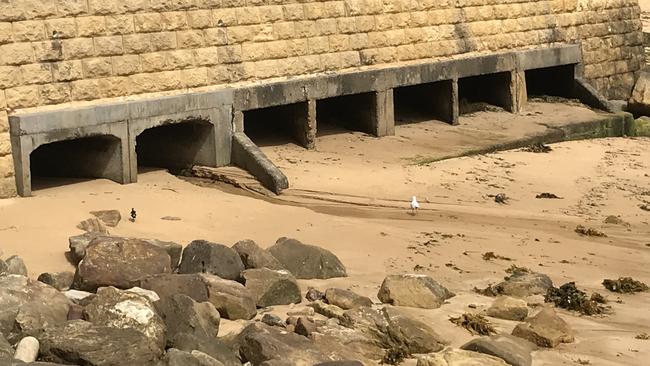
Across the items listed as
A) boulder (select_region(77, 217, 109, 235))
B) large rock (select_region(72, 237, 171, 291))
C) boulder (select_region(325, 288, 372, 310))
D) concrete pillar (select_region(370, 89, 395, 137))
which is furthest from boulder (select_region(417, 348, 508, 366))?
concrete pillar (select_region(370, 89, 395, 137))

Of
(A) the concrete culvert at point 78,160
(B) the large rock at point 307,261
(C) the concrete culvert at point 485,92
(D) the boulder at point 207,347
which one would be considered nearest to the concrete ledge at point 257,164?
(A) the concrete culvert at point 78,160

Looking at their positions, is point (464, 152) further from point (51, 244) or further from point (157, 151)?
point (51, 244)

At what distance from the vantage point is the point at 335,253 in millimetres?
10750

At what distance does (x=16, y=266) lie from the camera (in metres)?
8.94

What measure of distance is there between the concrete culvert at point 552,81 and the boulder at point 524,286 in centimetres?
1028

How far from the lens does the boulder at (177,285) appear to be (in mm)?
8406

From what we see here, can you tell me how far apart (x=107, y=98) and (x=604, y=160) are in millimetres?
8022

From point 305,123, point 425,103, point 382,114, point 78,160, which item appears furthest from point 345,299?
point 425,103

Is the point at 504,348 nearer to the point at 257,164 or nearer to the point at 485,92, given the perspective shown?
the point at 257,164

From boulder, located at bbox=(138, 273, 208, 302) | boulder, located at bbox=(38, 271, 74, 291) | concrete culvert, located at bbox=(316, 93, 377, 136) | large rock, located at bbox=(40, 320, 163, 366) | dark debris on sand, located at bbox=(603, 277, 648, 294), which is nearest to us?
large rock, located at bbox=(40, 320, 163, 366)

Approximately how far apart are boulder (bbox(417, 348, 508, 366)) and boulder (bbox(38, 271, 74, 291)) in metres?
3.16

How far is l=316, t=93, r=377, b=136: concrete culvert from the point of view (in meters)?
16.2

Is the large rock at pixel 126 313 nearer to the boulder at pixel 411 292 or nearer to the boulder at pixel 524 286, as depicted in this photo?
the boulder at pixel 411 292

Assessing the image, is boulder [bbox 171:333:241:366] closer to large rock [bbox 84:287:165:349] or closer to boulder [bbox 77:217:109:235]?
large rock [bbox 84:287:165:349]
